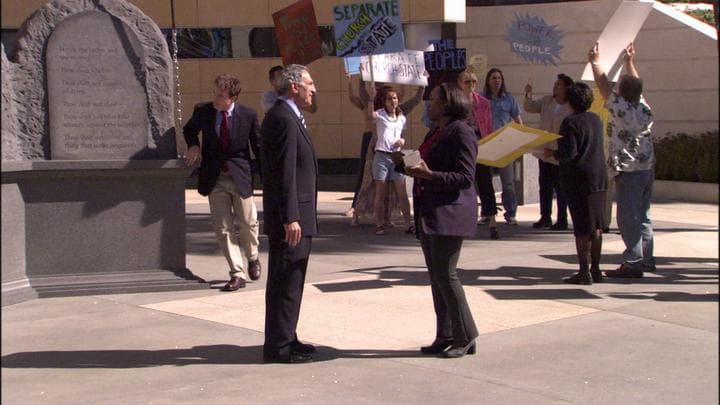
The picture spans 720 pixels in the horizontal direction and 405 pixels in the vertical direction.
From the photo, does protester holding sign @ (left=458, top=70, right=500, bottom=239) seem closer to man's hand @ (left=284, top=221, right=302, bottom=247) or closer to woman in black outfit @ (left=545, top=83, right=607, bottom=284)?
woman in black outfit @ (left=545, top=83, right=607, bottom=284)

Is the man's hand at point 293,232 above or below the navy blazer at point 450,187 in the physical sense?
below

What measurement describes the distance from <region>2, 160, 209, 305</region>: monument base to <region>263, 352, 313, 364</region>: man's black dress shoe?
102 inches

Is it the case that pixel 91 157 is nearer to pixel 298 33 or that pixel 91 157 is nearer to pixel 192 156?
pixel 192 156

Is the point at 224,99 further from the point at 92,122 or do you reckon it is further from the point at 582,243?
the point at 582,243

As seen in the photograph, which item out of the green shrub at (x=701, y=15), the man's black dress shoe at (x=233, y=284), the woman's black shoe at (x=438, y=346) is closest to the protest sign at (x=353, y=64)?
the man's black dress shoe at (x=233, y=284)

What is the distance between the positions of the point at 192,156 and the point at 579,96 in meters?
3.19

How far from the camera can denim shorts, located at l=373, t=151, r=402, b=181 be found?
12.1 metres

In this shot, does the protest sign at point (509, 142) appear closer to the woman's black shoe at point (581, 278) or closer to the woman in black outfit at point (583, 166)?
the woman in black outfit at point (583, 166)

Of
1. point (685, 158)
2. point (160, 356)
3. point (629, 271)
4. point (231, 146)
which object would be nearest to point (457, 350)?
point (160, 356)

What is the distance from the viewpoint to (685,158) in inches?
638

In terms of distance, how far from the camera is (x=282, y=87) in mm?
6414

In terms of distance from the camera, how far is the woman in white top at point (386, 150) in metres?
11.9

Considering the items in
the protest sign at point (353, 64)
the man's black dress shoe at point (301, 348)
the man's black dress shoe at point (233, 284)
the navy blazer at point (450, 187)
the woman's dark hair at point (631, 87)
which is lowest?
the man's black dress shoe at point (301, 348)

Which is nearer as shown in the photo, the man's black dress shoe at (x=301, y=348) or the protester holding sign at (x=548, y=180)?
the man's black dress shoe at (x=301, y=348)
